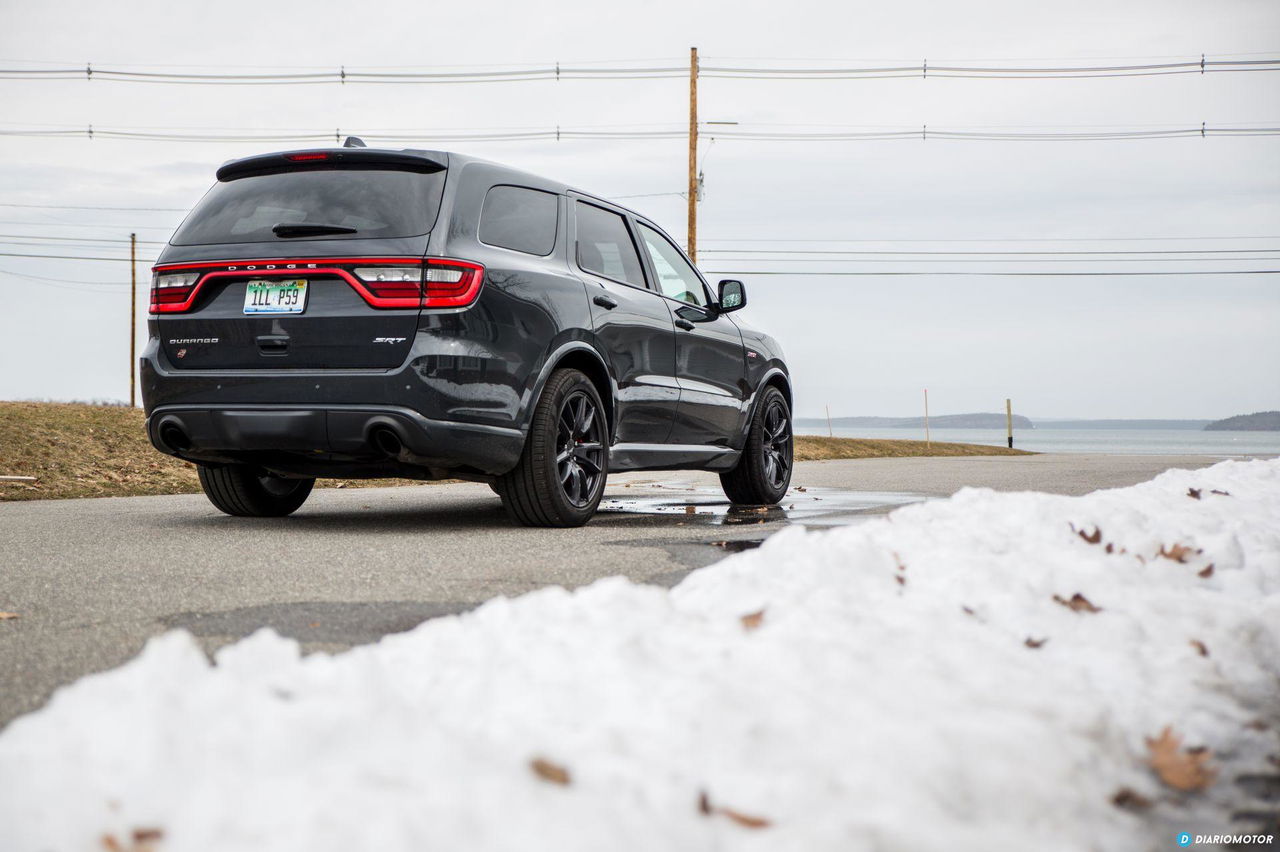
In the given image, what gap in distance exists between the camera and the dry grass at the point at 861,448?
24.7 m

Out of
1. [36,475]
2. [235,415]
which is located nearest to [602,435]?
[235,415]

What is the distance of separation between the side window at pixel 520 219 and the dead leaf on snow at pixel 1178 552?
3515 mm

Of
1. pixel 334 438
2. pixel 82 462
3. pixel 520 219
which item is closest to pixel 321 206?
pixel 520 219

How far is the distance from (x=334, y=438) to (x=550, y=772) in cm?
417

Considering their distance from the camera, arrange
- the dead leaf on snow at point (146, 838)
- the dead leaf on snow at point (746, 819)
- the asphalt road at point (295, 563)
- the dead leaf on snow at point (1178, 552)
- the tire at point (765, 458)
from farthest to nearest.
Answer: the tire at point (765, 458) → the dead leaf on snow at point (1178, 552) → the asphalt road at point (295, 563) → the dead leaf on snow at point (746, 819) → the dead leaf on snow at point (146, 838)

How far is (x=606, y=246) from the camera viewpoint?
7.34 m

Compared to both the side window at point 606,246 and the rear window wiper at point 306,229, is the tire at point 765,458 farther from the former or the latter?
the rear window wiper at point 306,229

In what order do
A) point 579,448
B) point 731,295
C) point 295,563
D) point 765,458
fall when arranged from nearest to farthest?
point 295,563
point 579,448
point 731,295
point 765,458

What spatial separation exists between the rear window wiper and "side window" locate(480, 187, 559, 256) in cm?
68

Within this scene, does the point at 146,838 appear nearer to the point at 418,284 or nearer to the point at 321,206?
the point at 418,284

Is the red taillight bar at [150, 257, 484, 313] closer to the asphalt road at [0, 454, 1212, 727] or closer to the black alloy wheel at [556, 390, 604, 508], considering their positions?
the black alloy wheel at [556, 390, 604, 508]

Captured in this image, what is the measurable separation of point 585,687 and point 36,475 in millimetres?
10316

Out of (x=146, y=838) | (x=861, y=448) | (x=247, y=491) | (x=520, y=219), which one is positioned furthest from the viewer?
(x=861, y=448)

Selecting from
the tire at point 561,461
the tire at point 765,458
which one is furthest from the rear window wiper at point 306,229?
the tire at point 765,458
